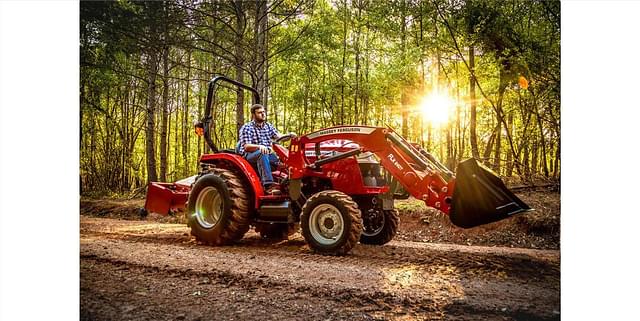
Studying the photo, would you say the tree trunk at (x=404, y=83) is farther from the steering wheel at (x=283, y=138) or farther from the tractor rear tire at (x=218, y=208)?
the tractor rear tire at (x=218, y=208)

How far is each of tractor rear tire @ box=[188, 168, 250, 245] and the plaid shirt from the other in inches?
12.2

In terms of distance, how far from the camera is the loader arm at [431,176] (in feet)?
8.94

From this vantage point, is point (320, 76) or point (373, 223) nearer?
point (373, 223)

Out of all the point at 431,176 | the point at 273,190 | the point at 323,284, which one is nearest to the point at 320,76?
the point at 273,190

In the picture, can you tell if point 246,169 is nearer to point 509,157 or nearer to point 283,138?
point 283,138

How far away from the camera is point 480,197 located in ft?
8.95

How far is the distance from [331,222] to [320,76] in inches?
46.5

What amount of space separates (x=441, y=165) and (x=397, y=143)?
0.31m

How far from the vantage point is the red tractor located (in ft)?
9.12

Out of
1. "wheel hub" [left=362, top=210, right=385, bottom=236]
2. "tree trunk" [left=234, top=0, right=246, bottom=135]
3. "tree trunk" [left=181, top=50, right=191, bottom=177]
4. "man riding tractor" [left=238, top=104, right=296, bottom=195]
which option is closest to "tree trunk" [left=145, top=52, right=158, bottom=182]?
"tree trunk" [left=181, top=50, right=191, bottom=177]

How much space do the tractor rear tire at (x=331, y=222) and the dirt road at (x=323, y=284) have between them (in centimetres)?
9

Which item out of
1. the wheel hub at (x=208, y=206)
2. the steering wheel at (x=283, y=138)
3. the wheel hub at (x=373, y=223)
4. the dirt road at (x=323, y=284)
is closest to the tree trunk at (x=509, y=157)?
the dirt road at (x=323, y=284)
